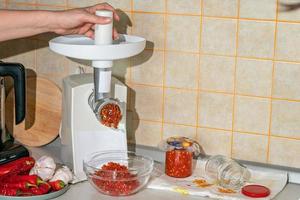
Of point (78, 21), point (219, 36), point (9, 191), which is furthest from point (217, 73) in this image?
point (9, 191)

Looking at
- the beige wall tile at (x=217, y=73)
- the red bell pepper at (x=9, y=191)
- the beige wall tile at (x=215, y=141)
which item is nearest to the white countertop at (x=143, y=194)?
the red bell pepper at (x=9, y=191)

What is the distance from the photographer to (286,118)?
1.71m

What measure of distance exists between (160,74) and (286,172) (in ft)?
1.48

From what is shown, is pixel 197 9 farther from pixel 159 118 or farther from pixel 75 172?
pixel 75 172

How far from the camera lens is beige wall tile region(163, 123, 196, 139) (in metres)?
1.84

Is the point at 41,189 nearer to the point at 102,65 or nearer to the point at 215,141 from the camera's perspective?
the point at 102,65

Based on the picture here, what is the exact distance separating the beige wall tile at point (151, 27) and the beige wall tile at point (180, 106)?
15cm

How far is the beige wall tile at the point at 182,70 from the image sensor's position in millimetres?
1793

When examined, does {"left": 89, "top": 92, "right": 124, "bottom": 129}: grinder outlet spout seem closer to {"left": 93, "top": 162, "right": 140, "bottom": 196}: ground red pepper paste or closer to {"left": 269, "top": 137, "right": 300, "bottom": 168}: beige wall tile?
{"left": 93, "top": 162, "right": 140, "bottom": 196}: ground red pepper paste

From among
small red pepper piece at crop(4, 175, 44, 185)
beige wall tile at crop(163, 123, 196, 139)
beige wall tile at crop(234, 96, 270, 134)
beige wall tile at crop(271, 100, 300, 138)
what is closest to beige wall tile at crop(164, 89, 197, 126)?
beige wall tile at crop(163, 123, 196, 139)

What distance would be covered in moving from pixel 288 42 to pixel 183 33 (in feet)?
0.97

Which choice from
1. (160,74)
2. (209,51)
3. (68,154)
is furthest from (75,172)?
(209,51)

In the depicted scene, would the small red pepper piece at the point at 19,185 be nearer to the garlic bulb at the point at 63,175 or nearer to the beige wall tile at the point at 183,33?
the garlic bulb at the point at 63,175

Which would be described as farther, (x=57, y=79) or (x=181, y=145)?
(x=57, y=79)
